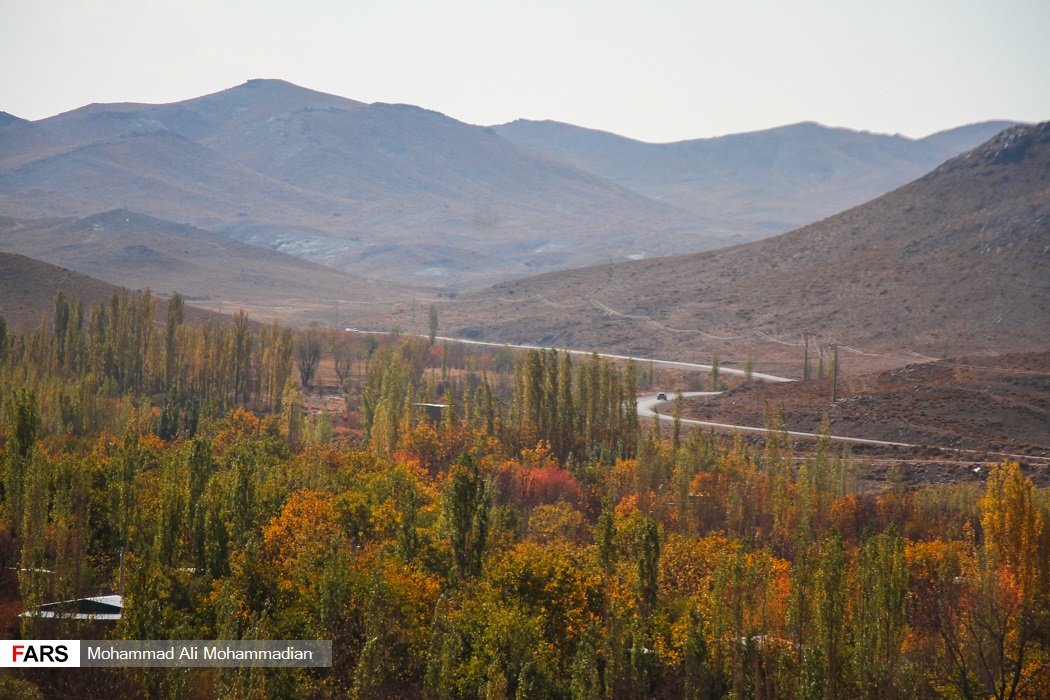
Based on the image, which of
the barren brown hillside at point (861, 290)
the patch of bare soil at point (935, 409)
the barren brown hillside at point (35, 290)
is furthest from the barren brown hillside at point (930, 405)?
the barren brown hillside at point (35, 290)

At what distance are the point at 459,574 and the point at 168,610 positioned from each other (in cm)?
896

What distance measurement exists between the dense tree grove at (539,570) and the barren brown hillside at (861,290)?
57.0 meters

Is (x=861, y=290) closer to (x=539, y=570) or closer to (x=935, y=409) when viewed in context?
(x=935, y=409)

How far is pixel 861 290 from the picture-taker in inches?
4813

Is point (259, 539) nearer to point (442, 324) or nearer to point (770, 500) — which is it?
point (770, 500)

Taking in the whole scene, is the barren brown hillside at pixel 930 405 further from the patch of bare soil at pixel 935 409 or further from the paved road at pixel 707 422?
the paved road at pixel 707 422

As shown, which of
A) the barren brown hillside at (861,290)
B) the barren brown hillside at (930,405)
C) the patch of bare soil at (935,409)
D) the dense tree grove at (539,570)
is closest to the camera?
the dense tree grove at (539,570)

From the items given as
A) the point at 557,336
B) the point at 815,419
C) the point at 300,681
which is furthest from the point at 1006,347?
the point at 300,681

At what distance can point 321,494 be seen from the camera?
39781 millimetres

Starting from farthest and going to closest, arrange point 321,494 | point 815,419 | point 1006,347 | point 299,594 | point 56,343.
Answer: point 1006,347 → point 56,343 → point 815,419 → point 321,494 → point 299,594

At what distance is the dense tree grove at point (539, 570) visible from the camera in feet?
82.3

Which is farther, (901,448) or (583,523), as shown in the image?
(901,448)

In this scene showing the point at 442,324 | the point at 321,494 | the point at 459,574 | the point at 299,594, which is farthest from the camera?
the point at 442,324

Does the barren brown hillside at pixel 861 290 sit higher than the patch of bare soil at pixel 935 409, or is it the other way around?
the barren brown hillside at pixel 861 290
